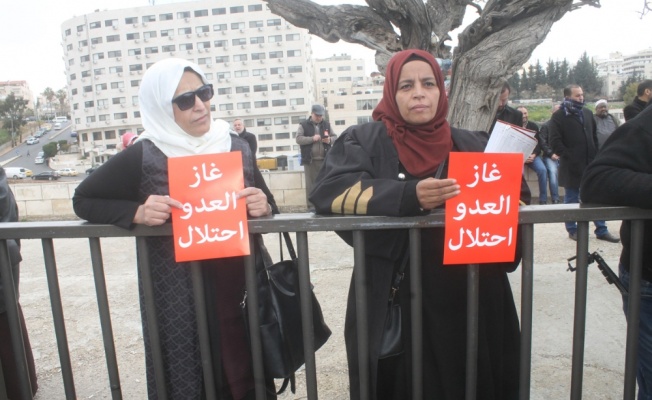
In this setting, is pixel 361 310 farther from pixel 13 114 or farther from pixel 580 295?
pixel 13 114

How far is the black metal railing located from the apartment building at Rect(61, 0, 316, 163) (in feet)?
266

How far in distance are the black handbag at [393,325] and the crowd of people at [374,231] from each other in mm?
21

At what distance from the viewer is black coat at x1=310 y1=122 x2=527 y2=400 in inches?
72.9

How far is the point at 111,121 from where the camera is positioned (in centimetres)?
8188

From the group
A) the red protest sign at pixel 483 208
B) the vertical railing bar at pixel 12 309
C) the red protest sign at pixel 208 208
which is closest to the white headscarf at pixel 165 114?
the red protest sign at pixel 208 208

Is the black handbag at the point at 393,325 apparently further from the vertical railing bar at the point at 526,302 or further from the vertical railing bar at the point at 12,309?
the vertical railing bar at the point at 12,309

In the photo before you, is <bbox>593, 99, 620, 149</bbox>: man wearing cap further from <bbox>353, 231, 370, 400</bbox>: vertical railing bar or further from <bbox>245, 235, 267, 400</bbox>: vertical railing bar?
<bbox>245, 235, 267, 400</bbox>: vertical railing bar

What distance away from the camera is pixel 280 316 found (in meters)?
1.91

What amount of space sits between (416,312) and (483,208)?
435 millimetres

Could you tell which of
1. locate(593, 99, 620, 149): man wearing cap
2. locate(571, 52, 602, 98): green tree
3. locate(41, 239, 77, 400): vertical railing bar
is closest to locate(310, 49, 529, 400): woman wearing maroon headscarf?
locate(41, 239, 77, 400): vertical railing bar

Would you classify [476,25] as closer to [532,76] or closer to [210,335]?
[210,335]

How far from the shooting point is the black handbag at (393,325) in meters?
1.86

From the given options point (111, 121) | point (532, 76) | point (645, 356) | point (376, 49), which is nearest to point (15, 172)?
point (111, 121)

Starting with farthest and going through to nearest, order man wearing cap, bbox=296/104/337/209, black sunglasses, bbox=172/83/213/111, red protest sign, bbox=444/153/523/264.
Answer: man wearing cap, bbox=296/104/337/209 → black sunglasses, bbox=172/83/213/111 → red protest sign, bbox=444/153/523/264
